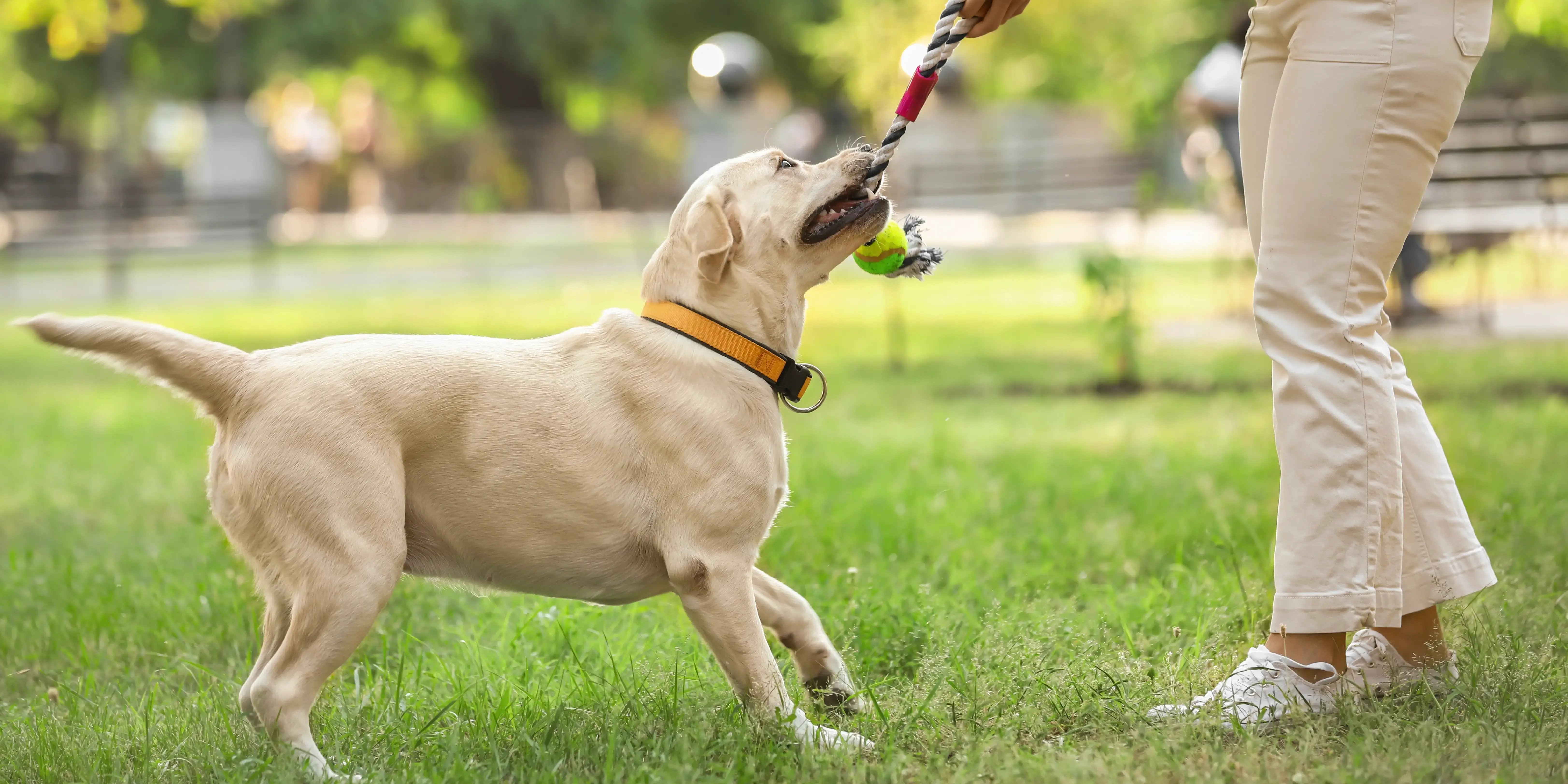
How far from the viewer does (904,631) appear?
391 centimetres

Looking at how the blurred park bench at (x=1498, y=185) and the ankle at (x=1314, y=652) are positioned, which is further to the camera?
the blurred park bench at (x=1498, y=185)

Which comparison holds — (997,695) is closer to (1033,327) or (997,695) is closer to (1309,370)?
(1309,370)

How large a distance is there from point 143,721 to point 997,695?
2116 mm

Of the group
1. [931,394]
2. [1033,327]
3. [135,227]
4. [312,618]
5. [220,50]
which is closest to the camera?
[312,618]

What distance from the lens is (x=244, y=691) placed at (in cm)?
324

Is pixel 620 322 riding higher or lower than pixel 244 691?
higher

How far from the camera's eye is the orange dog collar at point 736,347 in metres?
3.43

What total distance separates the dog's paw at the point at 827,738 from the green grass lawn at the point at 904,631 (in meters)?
0.05

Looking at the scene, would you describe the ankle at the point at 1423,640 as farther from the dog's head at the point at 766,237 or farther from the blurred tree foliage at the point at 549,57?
the blurred tree foliage at the point at 549,57

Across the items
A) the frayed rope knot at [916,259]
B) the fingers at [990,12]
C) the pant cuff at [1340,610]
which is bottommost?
the pant cuff at [1340,610]

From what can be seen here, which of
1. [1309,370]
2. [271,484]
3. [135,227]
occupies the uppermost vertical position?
[1309,370]

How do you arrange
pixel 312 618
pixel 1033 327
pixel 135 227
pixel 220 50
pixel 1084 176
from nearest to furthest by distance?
pixel 312 618 < pixel 1033 327 < pixel 135 227 < pixel 1084 176 < pixel 220 50

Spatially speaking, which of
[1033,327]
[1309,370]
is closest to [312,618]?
[1309,370]

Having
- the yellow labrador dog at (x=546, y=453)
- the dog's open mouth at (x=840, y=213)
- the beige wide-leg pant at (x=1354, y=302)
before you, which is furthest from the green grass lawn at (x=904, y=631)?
the dog's open mouth at (x=840, y=213)
